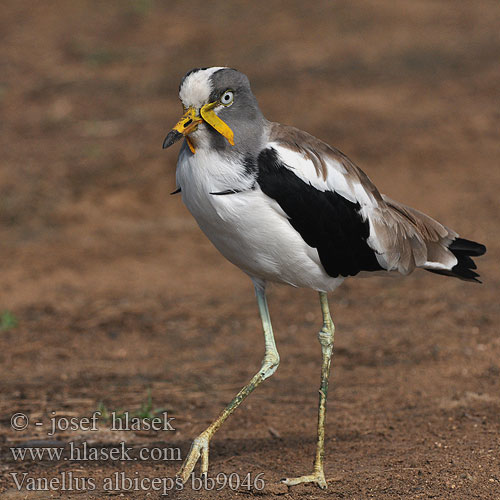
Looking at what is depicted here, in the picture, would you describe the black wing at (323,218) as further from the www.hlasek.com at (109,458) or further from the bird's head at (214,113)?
the www.hlasek.com at (109,458)

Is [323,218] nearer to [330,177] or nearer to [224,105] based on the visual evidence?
[330,177]

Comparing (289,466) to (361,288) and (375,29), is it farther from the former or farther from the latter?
(375,29)

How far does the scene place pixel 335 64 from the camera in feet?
45.2

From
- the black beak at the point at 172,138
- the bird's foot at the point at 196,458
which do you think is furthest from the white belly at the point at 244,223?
the bird's foot at the point at 196,458

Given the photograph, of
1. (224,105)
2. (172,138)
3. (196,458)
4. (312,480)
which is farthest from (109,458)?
(224,105)

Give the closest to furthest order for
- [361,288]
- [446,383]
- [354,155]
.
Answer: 1. [446,383]
2. [361,288]
3. [354,155]

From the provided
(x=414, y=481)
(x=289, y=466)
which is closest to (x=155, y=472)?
(x=289, y=466)

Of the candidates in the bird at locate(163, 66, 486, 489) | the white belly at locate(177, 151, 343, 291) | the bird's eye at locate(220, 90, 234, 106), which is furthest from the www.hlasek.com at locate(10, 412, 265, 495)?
the bird's eye at locate(220, 90, 234, 106)

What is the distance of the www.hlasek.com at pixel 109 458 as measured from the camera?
15.1 feet

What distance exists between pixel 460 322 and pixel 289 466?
3.03 meters

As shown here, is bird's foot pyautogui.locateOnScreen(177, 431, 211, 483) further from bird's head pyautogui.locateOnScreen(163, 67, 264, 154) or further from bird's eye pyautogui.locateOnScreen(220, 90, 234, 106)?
bird's eye pyautogui.locateOnScreen(220, 90, 234, 106)

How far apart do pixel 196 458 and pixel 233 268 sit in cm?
485

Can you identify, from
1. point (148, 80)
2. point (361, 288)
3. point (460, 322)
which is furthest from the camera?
point (148, 80)

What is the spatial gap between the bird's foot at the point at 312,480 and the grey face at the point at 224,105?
1.76 m
